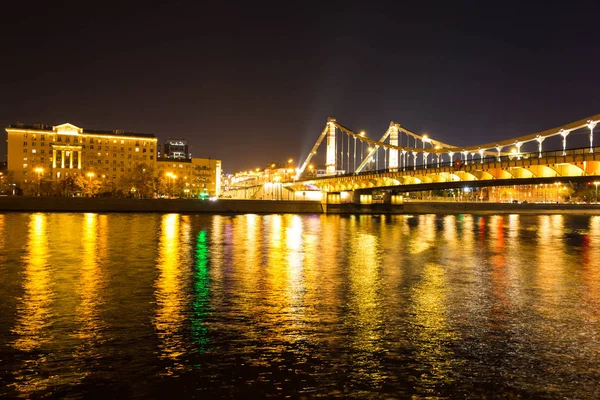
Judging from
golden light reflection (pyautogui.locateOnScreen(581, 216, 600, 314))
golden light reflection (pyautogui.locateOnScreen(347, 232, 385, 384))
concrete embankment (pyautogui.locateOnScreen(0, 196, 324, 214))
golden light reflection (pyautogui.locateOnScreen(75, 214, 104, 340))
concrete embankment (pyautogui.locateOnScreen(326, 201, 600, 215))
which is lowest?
golden light reflection (pyautogui.locateOnScreen(581, 216, 600, 314))

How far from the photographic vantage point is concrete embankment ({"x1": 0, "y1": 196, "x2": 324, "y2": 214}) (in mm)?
84875

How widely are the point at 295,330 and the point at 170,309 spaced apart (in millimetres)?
3867

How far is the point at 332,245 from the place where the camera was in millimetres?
34344

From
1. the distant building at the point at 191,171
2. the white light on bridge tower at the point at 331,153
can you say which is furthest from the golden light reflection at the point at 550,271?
the distant building at the point at 191,171

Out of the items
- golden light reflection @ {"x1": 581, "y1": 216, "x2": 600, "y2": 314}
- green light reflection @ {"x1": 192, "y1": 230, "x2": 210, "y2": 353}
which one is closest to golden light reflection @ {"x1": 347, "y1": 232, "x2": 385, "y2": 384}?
green light reflection @ {"x1": 192, "y1": 230, "x2": 210, "y2": 353}

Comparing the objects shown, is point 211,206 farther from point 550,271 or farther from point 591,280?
point 591,280

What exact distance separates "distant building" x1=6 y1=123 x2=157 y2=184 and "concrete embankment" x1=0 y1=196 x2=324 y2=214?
228 ft

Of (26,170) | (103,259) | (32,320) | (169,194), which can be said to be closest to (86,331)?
(32,320)

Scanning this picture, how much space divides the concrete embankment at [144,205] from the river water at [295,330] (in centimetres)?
6751

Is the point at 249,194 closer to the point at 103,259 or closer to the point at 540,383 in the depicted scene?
the point at 103,259

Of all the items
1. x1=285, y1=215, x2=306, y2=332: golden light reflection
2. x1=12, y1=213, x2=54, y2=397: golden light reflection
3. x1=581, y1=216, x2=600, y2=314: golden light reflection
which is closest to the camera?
x1=12, y1=213, x2=54, y2=397: golden light reflection

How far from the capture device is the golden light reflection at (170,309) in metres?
10.1

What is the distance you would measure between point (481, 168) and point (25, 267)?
158ft

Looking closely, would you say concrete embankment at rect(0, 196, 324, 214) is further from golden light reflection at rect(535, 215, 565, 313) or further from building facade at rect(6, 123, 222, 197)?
golden light reflection at rect(535, 215, 565, 313)
